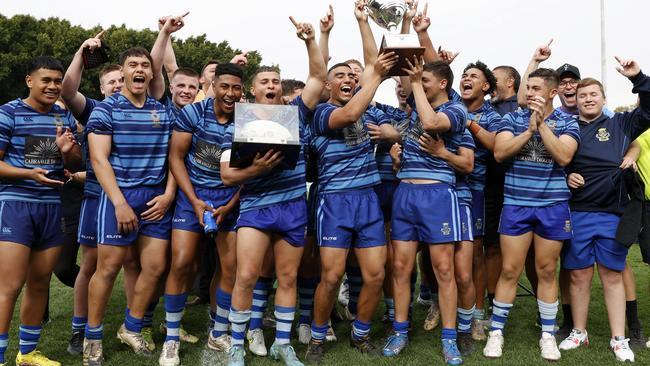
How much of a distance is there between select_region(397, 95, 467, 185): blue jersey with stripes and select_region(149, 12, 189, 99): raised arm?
7.42ft

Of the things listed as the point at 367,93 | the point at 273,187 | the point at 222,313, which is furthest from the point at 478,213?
the point at 222,313

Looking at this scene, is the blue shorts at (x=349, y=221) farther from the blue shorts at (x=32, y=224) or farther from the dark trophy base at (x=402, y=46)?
the blue shorts at (x=32, y=224)

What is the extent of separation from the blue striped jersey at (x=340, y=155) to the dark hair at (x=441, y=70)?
0.74 meters

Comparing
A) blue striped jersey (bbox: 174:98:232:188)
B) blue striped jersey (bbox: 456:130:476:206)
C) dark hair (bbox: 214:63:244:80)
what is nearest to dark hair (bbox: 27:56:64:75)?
blue striped jersey (bbox: 174:98:232:188)

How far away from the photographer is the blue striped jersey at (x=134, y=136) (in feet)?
14.9

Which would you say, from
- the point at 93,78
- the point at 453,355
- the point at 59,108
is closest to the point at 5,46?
the point at 93,78

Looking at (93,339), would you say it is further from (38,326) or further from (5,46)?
(5,46)

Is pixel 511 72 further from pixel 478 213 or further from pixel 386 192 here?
pixel 386 192

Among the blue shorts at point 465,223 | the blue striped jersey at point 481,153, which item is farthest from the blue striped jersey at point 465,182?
the blue striped jersey at point 481,153

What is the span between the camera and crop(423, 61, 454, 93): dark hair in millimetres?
4883

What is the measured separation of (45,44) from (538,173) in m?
28.3

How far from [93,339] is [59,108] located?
1.86 meters

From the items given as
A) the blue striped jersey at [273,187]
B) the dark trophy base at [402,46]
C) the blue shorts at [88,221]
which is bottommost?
the blue shorts at [88,221]

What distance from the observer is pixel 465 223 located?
4828 millimetres
